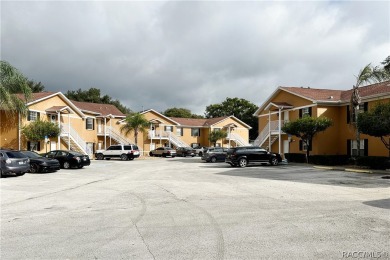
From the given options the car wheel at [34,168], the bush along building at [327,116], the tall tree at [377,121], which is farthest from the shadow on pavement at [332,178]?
the car wheel at [34,168]

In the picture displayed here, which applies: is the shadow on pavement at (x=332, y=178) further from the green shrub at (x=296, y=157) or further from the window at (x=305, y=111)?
the window at (x=305, y=111)

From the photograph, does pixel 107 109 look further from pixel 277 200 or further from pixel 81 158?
pixel 277 200

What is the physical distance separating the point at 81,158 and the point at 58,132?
9693 millimetres

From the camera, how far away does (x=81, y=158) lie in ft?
82.7

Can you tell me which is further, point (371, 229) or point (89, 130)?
Result: point (89, 130)

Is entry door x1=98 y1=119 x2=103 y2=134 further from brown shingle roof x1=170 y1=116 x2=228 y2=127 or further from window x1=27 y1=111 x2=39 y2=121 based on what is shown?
brown shingle roof x1=170 y1=116 x2=228 y2=127

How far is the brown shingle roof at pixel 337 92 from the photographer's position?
27203 mm

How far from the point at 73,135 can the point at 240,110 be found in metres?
50.0

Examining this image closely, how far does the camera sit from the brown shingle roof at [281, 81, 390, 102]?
27.2m

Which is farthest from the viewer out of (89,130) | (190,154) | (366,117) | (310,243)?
(190,154)

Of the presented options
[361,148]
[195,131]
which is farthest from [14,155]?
[195,131]

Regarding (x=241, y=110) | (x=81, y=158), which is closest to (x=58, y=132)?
(x=81, y=158)

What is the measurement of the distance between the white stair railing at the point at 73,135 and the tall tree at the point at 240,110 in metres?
47.2

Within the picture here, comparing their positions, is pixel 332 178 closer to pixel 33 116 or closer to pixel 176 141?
pixel 33 116
